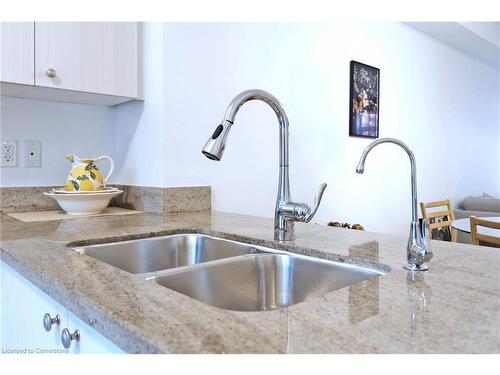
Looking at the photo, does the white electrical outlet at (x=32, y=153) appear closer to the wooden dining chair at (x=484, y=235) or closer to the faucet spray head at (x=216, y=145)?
the faucet spray head at (x=216, y=145)

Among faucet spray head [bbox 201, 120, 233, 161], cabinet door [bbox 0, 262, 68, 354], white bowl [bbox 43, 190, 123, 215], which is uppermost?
faucet spray head [bbox 201, 120, 233, 161]

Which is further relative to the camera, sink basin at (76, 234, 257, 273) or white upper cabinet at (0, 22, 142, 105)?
white upper cabinet at (0, 22, 142, 105)

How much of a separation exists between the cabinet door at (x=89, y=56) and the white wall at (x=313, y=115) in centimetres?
13

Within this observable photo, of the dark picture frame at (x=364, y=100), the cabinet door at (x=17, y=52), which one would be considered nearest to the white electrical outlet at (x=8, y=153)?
the cabinet door at (x=17, y=52)

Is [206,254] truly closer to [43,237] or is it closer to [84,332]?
[43,237]

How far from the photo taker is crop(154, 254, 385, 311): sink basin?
0.86 meters

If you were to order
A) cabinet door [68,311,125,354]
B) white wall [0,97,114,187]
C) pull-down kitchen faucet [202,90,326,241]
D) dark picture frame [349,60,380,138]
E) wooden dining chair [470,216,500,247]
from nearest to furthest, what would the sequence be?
cabinet door [68,311,125,354], pull-down kitchen faucet [202,90,326,241], white wall [0,97,114,187], wooden dining chair [470,216,500,247], dark picture frame [349,60,380,138]

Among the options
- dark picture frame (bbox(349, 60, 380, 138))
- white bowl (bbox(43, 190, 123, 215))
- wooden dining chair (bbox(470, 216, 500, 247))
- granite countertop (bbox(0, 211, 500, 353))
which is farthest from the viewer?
dark picture frame (bbox(349, 60, 380, 138))

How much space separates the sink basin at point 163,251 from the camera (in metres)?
1.11

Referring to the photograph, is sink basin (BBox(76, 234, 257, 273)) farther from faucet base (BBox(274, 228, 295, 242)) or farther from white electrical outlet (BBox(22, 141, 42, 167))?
white electrical outlet (BBox(22, 141, 42, 167))

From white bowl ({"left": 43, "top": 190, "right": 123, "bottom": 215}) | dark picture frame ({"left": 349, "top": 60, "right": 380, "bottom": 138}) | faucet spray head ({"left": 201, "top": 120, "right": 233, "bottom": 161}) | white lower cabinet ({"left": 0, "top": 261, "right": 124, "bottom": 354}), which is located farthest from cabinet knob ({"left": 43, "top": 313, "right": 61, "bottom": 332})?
dark picture frame ({"left": 349, "top": 60, "right": 380, "bottom": 138})

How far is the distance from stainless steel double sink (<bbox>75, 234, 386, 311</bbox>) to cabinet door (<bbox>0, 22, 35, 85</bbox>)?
0.70 metres

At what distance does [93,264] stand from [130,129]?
1.10 metres

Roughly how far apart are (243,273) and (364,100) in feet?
6.71
